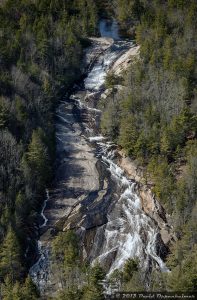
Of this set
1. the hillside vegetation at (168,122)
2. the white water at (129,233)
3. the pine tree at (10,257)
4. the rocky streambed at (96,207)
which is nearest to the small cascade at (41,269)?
the rocky streambed at (96,207)

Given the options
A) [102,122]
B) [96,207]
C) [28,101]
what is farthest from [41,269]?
[102,122]

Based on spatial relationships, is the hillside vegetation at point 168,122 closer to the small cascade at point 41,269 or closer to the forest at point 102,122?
the forest at point 102,122

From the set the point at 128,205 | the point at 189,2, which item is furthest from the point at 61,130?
the point at 189,2

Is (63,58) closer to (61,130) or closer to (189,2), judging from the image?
(61,130)

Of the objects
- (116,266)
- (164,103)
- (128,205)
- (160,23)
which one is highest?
(160,23)

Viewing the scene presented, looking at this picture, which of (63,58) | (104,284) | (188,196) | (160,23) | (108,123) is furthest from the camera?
(160,23)

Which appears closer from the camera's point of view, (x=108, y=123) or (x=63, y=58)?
(x=108, y=123)

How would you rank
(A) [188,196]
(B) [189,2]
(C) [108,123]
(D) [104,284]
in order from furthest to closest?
(B) [189,2], (C) [108,123], (A) [188,196], (D) [104,284]
